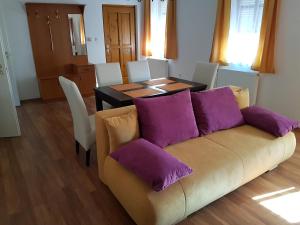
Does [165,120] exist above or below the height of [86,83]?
above

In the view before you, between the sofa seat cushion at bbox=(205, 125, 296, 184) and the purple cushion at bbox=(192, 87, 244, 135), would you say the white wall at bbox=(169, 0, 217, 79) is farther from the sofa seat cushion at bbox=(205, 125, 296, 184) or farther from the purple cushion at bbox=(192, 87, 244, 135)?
the sofa seat cushion at bbox=(205, 125, 296, 184)

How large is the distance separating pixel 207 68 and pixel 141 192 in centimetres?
258

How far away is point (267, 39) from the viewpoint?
3414mm

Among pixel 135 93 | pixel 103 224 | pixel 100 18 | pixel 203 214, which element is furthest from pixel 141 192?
pixel 100 18

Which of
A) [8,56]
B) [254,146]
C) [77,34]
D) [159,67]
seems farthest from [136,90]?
[8,56]

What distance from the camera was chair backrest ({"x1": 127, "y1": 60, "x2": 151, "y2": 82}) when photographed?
377 cm

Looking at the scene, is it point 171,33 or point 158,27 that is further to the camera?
point 158,27

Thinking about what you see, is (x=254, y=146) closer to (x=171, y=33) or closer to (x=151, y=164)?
(x=151, y=164)

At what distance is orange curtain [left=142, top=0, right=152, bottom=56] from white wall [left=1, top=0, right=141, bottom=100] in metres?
0.58

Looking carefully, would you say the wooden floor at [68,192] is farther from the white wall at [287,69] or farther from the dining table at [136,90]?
the white wall at [287,69]

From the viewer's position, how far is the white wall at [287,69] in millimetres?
3225

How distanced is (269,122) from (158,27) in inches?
173

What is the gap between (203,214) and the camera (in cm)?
191

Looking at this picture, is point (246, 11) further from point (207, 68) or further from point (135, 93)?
point (135, 93)
